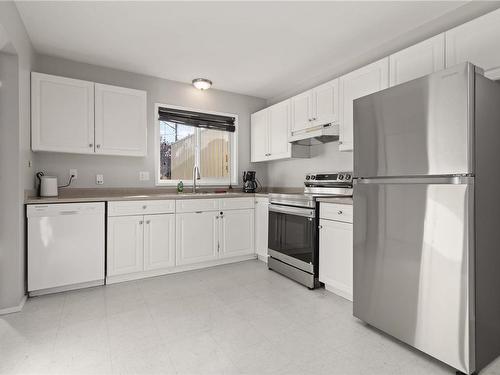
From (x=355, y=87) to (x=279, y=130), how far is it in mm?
1274

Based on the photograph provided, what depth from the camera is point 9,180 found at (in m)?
2.31

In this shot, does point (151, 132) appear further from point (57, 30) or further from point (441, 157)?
point (441, 157)

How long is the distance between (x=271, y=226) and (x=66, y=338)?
2.23 meters

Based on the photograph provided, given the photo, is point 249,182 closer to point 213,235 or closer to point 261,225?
point 261,225

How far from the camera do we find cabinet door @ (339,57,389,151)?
101 inches

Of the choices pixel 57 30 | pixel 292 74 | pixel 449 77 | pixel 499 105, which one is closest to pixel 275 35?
pixel 292 74

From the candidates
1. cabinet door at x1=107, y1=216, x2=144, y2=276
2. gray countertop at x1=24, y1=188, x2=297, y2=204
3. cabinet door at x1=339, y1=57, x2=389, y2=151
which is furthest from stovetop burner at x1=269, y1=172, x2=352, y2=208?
cabinet door at x1=107, y1=216, x2=144, y2=276

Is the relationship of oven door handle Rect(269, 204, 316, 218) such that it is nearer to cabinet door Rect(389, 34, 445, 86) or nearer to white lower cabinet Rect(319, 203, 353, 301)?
white lower cabinet Rect(319, 203, 353, 301)

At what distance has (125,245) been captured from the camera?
302cm

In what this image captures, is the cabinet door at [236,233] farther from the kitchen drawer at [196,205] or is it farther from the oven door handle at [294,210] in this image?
the oven door handle at [294,210]

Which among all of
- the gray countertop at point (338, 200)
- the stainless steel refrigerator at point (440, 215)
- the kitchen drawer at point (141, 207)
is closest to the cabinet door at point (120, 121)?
the kitchen drawer at point (141, 207)

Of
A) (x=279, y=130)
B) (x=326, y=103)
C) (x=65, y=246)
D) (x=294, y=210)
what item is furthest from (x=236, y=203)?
(x=65, y=246)

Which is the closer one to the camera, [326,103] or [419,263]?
[419,263]

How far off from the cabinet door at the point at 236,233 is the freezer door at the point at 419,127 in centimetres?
193
